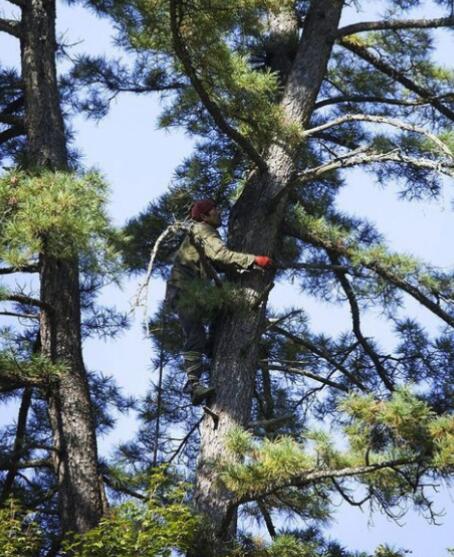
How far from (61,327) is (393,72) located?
3144 millimetres

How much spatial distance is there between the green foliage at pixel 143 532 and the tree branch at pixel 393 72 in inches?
146

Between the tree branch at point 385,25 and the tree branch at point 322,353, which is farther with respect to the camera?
the tree branch at point 385,25

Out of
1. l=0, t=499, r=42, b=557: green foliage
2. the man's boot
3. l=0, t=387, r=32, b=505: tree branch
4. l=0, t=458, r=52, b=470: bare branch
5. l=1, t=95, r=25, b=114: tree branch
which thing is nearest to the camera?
l=0, t=499, r=42, b=557: green foliage

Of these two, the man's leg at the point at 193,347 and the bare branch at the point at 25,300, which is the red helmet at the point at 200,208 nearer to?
the man's leg at the point at 193,347

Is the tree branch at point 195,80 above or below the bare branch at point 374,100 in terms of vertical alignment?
below

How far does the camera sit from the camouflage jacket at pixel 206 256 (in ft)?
25.1

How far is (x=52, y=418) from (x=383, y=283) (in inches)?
89.1

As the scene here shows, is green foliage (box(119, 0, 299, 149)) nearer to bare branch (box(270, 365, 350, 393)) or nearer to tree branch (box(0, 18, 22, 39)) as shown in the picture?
tree branch (box(0, 18, 22, 39))

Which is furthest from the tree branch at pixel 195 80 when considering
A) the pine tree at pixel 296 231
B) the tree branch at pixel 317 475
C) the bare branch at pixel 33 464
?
the bare branch at pixel 33 464

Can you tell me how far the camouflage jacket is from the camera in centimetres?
766

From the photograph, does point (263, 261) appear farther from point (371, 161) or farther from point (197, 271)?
point (371, 161)

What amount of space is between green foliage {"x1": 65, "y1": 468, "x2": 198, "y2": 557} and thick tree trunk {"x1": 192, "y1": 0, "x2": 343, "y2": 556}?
305mm

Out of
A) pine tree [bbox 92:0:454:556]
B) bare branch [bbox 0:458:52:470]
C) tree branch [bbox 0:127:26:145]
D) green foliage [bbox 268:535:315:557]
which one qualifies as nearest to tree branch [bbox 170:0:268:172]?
pine tree [bbox 92:0:454:556]

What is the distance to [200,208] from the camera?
8.05m
